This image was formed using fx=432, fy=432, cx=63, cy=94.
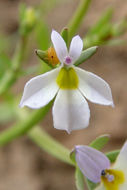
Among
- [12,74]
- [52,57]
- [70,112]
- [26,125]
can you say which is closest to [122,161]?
[70,112]

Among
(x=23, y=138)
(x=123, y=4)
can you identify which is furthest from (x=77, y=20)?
(x=123, y=4)

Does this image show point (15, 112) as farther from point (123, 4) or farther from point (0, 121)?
point (123, 4)

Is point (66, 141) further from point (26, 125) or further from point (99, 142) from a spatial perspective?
point (99, 142)

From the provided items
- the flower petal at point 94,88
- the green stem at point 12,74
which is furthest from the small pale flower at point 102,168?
the green stem at point 12,74

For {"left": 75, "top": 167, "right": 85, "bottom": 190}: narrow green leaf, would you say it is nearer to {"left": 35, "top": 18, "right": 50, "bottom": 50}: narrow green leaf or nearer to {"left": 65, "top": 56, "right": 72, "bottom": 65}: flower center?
{"left": 65, "top": 56, "right": 72, "bottom": 65}: flower center

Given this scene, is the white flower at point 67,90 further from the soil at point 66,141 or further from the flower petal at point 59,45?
the soil at point 66,141
